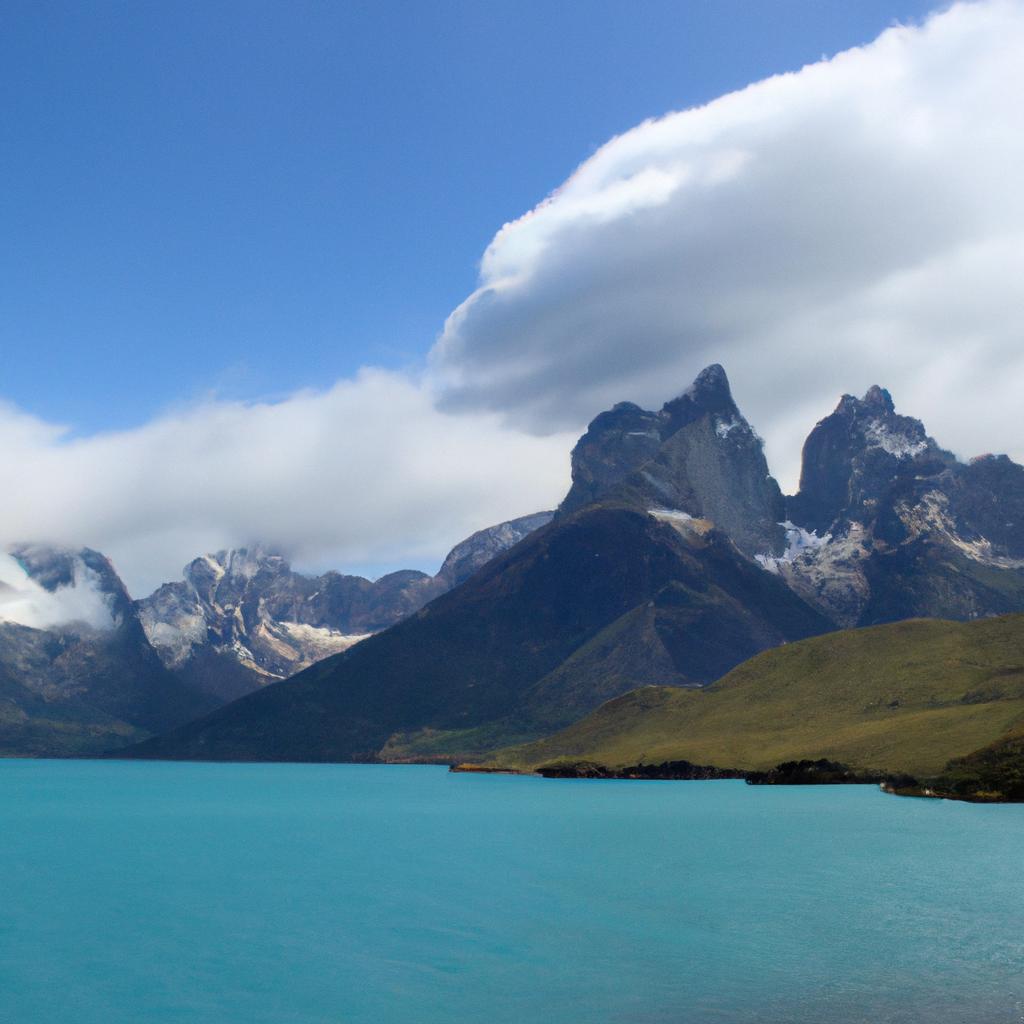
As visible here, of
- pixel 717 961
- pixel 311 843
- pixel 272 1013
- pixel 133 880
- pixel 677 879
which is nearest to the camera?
pixel 272 1013

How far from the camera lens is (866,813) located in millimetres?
192125

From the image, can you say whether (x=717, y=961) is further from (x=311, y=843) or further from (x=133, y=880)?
(x=311, y=843)

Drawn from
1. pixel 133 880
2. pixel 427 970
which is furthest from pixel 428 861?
pixel 427 970

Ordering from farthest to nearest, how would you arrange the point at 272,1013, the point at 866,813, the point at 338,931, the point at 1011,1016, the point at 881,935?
the point at 866,813
the point at 338,931
the point at 881,935
the point at 272,1013
the point at 1011,1016

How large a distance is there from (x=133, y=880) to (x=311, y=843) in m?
41.1

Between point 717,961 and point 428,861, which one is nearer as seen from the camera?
point 717,961

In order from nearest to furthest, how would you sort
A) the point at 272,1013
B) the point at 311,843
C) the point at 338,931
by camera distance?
the point at 272,1013 → the point at 338,931 → the point at 311,843

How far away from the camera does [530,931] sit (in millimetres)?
87000

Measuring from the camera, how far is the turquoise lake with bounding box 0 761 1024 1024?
212 ft

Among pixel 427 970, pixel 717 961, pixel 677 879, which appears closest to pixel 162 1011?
pixel 427 970

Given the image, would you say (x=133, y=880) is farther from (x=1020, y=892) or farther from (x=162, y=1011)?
(x=1020, y=892)

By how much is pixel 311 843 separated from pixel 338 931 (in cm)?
7777

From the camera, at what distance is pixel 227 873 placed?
12988 cm

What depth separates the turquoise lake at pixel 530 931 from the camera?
64750 millimetres
